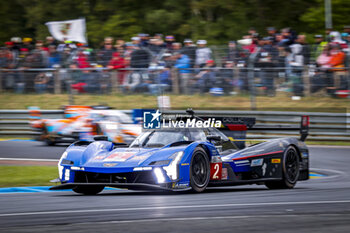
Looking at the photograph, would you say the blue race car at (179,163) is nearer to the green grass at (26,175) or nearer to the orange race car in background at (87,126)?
the green grass at (26,175)

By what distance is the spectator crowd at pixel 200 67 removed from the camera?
15352 mm

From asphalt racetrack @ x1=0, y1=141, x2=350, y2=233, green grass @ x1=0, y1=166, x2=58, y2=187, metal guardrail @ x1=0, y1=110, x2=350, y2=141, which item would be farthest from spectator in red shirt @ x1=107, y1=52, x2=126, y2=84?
asphalt racetrack @ x1=0, y1=141, x2=350, y2=233

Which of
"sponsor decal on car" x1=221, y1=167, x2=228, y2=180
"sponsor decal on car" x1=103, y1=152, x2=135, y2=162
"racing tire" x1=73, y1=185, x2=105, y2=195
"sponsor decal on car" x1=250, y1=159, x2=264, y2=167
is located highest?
"sponsor decal on car" x1=103, y1=152, x2=135, y2=162

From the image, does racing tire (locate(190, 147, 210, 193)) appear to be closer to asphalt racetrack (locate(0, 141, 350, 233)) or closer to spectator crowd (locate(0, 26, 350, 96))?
asphalt racetrack (locate(0, 141, 350, 233))

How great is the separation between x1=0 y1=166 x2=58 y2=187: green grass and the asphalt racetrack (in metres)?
1.28

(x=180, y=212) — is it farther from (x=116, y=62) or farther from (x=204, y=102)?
(x=116, y=62)

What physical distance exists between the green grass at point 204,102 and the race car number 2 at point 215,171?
24.3ft

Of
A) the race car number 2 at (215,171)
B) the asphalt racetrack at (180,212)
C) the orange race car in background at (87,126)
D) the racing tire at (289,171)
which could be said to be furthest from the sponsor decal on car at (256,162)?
the orange race car in background at (87,126)

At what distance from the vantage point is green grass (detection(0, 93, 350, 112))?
50.9 feet

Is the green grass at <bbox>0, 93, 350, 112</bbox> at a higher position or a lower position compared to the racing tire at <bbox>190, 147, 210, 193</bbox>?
higher

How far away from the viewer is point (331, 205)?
663 centimetres

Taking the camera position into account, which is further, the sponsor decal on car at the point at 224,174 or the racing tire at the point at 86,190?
the sponsor decal on car at the point at 224,174

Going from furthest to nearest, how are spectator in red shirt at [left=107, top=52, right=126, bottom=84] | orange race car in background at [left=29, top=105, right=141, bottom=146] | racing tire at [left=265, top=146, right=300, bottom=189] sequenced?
1. spectator in red shirt at [left=107, top=52, right=126, bottom=84]
2. orange race car in background at [left=29, top=105, right=141, bottom=146]
3. racing tire at [left=265, top=146, right=300, bottom=189]

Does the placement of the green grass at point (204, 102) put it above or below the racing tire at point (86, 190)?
above
